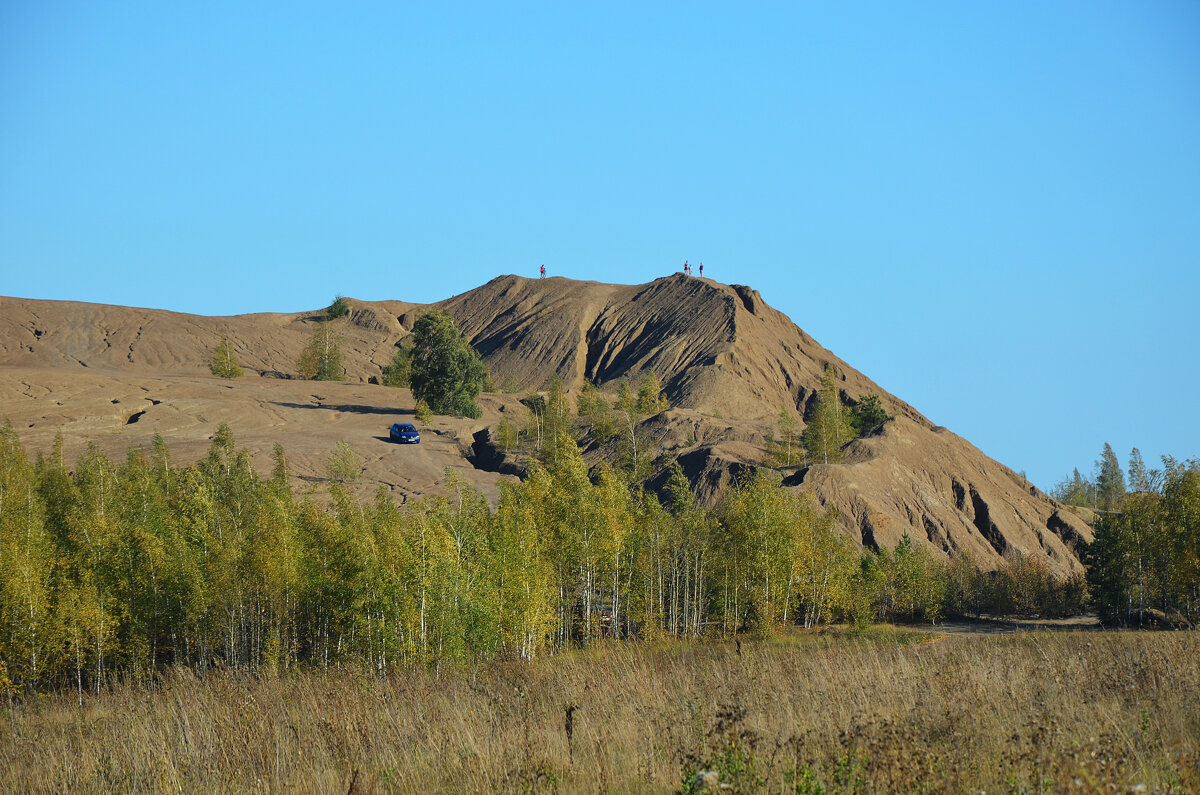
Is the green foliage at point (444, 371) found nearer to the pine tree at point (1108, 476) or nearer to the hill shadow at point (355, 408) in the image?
the hill shadow at point (355, 408)

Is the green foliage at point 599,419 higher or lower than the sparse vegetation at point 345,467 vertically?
higher

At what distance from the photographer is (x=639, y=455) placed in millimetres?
96000

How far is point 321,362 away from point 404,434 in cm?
6506

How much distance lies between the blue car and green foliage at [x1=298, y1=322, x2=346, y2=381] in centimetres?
5917

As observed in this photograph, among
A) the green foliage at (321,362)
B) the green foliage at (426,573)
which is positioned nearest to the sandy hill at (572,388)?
Answer: the green foliage at (321,362)

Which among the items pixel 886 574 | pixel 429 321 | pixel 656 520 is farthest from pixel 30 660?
pixel 429 321

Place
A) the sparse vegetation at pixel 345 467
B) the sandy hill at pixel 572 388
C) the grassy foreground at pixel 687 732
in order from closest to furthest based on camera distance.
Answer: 1. the grassy foreground at pixel 687 732
2. the sparse vegetation at pixel 345 467
3. the sandy hill at pixel 572 388

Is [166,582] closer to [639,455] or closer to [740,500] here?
[740,500]

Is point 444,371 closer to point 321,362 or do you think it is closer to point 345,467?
point 345,467

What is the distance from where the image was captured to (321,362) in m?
161

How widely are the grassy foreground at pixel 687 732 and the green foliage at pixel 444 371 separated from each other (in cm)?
10238

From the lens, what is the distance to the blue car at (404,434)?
10131 centimetres

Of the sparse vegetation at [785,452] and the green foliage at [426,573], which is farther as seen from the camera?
the sparse vegetation at [785,452]

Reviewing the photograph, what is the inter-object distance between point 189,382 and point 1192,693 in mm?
125537
